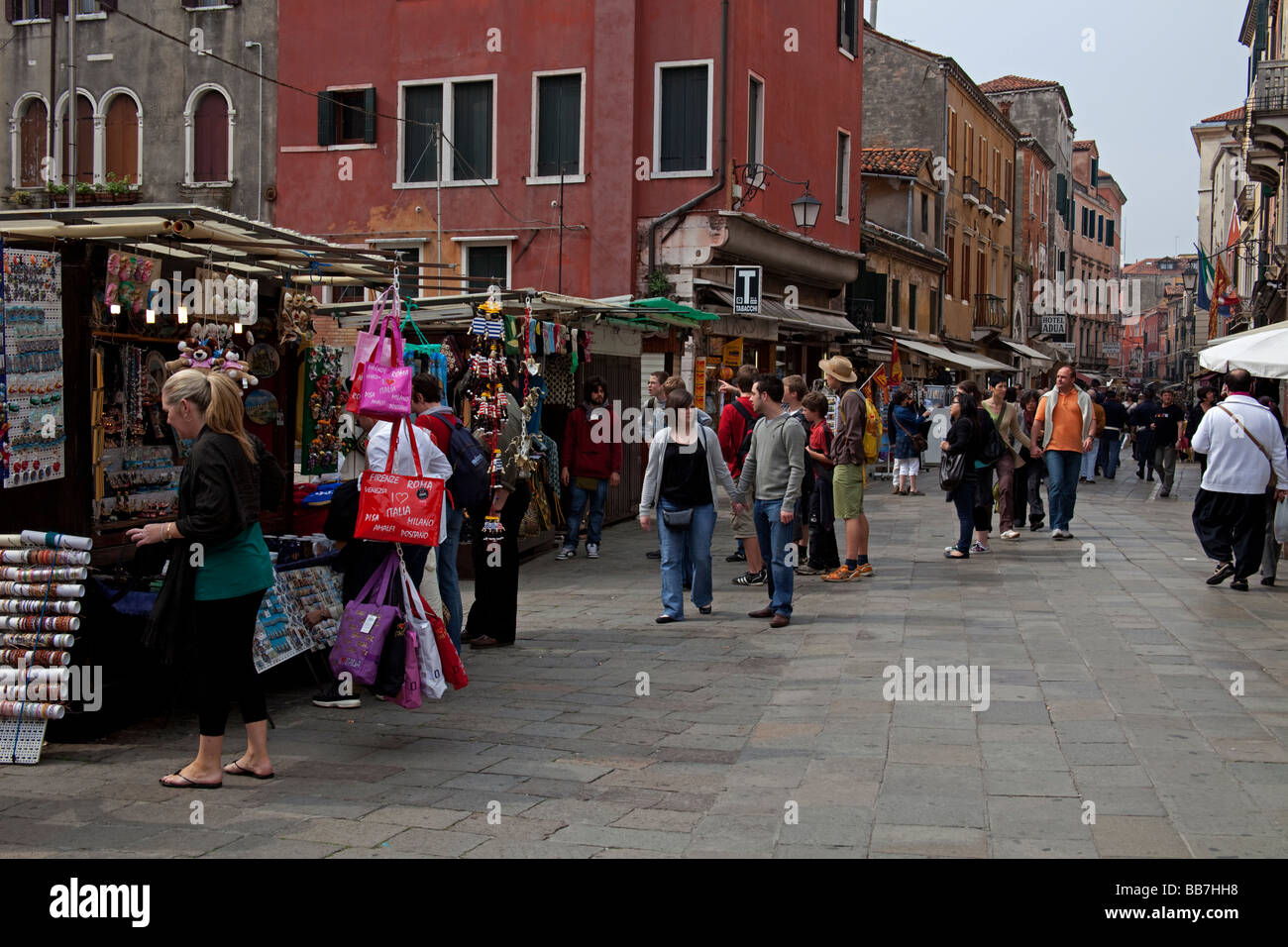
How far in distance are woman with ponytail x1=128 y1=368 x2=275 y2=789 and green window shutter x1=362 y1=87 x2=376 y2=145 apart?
1902 cm

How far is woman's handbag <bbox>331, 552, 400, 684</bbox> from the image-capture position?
266 inches

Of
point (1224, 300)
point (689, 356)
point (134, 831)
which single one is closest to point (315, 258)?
point (134, 831)

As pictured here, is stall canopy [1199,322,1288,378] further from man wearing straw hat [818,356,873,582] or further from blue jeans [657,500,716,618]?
blue jeans [657,500,716,618]

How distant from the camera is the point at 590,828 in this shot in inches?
205

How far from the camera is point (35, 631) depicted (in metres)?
6.27

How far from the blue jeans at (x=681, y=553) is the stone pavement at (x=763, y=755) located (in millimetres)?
273

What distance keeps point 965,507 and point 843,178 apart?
1651cm

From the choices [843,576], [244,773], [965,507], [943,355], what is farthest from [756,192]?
[244,773]

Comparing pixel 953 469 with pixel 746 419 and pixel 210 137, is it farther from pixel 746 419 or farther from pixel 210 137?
pixel 210 137

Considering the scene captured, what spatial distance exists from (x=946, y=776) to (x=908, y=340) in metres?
31.6

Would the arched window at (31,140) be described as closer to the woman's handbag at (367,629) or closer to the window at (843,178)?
the window at (843,178)

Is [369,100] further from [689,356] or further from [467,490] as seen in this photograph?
[467,490]

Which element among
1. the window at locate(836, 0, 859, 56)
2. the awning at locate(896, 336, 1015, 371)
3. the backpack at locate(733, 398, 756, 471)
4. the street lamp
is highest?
the window at locate(836, 0, 859, 56)

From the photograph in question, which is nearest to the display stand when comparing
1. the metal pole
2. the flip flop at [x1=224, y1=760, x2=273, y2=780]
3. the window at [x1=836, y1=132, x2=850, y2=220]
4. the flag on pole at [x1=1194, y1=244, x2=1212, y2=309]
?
the flip flop at [x1=224, y1=760, x2=273, y2=780]
